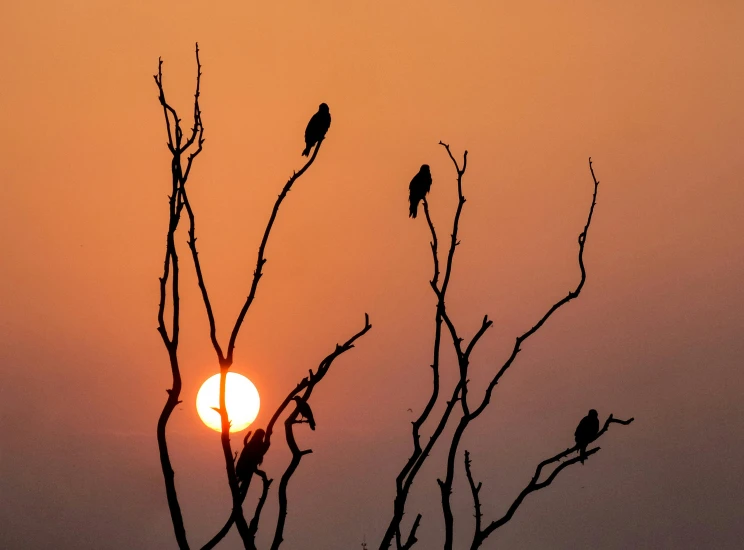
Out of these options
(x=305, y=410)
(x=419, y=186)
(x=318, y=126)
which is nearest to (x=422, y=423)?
(x=305, y=410)

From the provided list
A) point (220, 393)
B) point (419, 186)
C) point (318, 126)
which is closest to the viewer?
point (220, 393)

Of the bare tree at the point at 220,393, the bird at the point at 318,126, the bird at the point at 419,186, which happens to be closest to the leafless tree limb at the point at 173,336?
the bare tree at the point at 220,393

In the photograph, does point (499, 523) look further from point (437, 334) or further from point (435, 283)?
point (435, 283)

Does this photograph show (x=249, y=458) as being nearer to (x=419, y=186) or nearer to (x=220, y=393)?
(x=220, y=393)

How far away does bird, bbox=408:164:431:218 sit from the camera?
589 centimetres

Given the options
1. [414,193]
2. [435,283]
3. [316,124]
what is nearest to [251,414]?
[414,193]

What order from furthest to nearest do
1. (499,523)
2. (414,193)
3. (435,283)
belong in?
(414,193), (435,283), (499,523)

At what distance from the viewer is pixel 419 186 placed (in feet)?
19.7

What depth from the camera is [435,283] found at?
106 inches

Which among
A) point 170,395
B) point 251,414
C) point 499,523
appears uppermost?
point 251,414

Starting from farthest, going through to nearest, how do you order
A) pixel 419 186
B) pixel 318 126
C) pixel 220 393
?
pixel 419 186
pixel 318 126
pixel 220 393

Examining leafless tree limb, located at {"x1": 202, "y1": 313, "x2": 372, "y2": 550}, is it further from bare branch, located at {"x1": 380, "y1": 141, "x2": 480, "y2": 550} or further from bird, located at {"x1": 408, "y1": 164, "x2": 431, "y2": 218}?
bird, located at {"x1": 408, "y1": 164, "x2": 431, "y2": 218}

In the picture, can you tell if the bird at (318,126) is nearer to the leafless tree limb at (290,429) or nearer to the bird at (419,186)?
the bird at (419,186)

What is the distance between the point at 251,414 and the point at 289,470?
3.68 metres
